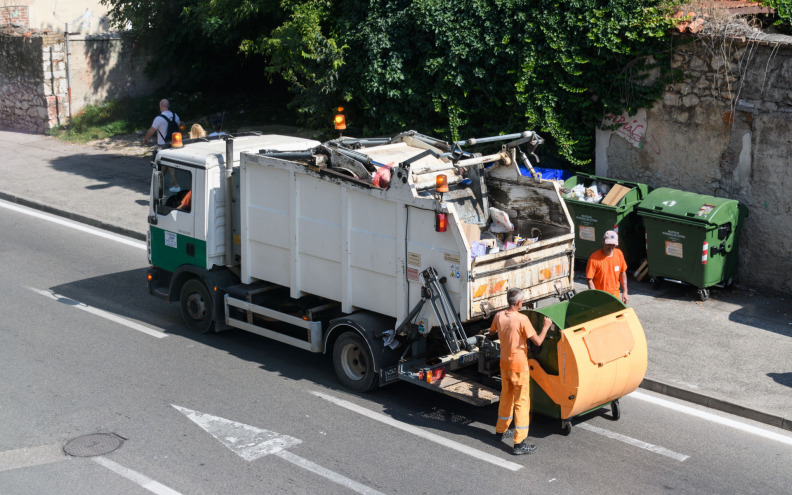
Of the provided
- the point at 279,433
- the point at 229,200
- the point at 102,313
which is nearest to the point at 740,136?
the point at 229,200

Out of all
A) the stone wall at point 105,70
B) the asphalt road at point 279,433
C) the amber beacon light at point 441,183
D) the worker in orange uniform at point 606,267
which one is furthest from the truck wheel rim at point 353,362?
the stone wall at point 105,70

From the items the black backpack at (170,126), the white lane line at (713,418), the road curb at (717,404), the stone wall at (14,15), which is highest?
the stone wall at (14,15)

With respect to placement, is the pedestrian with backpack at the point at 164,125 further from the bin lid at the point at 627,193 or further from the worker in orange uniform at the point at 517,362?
the worker in orange uniform at the point at 517,362

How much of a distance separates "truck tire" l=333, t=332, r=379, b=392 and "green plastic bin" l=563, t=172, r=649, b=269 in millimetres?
4723

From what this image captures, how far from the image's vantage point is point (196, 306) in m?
11.1

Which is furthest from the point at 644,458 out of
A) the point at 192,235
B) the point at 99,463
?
the point at 192,235

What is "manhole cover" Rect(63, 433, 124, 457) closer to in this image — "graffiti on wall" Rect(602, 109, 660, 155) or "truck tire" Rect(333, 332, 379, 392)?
"truck tire" Rect(333, 332, 379, 392)

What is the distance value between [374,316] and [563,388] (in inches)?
85.1

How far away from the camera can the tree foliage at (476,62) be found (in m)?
13.1

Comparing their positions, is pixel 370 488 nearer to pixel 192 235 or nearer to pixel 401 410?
pixel 401 410

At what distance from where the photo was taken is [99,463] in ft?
25.9

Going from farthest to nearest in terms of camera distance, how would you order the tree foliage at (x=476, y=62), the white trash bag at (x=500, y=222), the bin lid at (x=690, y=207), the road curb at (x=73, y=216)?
the road curb at (x=73, y=216), the tree foliage at (x=476, y=62), the bin lid at (x=690, y=207), the white trash bag at (x=500, y=222)

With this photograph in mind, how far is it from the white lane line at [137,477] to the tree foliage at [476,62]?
8.23 m

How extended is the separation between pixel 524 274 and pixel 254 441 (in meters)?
2.97
